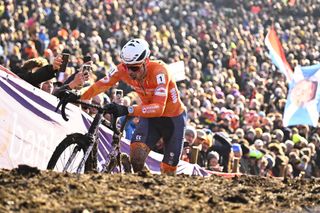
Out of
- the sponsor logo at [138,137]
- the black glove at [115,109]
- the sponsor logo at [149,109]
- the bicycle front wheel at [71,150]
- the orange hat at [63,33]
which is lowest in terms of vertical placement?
the bicycle front wheel at [71,150]

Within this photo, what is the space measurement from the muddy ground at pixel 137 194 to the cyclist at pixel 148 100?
4.59 ft

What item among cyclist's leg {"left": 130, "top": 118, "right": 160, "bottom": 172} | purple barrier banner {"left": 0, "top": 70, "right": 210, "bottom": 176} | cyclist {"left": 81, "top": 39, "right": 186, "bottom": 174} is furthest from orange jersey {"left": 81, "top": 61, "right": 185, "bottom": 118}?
purple barrier banner {"left": 0, "top": 70, "right": 210, "bottom": 176}

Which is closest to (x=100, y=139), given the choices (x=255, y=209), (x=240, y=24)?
(x=255, y=209)

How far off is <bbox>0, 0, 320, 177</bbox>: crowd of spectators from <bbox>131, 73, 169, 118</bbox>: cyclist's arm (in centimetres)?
244

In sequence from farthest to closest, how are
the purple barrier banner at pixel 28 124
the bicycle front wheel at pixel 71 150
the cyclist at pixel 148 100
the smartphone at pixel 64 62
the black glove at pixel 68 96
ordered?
the smartphone at pixel 64 62 → the purple barrier banner at pixel 28 124 → the cyclist at pixel 148 100 → the black glove at pixel 68 96 → the bicycle front wheel at pixel 71 150

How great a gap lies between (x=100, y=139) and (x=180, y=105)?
158cm

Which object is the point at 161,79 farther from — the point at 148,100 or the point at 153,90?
the point at 148,100

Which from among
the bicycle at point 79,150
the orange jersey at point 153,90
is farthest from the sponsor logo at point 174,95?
the bicycle at point 79,150

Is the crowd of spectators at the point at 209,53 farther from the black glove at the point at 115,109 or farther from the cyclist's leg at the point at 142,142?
the black glove at the point at 115,109

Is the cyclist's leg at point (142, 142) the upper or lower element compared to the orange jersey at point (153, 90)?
lower

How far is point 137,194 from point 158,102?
2.78 m

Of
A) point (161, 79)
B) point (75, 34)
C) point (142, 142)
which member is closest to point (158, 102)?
point (161, 79)

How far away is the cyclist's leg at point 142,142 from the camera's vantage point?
10938 millimetres

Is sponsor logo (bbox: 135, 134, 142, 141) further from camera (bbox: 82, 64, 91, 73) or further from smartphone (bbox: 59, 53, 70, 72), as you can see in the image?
smartphone (bbox: 59, 53, 70, 72)
